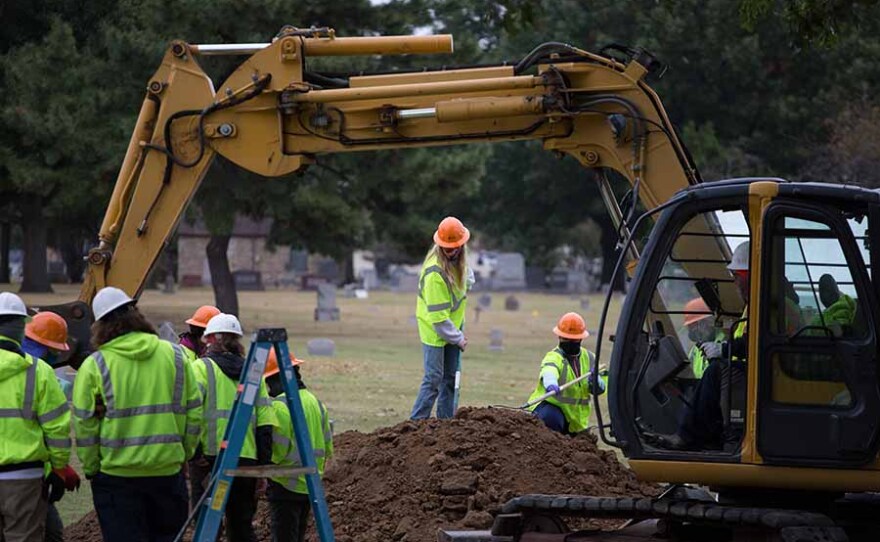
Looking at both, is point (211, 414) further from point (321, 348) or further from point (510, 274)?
Answer: point (510, 274)

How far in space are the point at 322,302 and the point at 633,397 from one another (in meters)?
37.0

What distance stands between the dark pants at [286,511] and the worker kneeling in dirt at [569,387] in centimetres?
370

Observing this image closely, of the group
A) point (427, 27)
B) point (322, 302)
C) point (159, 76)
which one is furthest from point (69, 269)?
point (159, 76)

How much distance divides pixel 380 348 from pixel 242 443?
81.1 ft

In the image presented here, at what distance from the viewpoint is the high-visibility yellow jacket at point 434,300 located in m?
13.8

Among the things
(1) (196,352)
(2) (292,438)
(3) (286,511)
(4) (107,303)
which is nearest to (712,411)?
(2) (292,438)

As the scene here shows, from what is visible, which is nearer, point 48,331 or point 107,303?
point 107,303

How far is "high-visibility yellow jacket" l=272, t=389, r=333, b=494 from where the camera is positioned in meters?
9.70

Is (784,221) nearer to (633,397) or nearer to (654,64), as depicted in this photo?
(633,397)

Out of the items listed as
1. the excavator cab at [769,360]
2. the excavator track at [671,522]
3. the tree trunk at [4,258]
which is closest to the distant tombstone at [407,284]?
the tree trunk at [4,258]

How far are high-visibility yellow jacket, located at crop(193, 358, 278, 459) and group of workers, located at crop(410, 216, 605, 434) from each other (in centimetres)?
391

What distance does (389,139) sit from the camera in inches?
480

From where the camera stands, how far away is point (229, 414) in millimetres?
9500

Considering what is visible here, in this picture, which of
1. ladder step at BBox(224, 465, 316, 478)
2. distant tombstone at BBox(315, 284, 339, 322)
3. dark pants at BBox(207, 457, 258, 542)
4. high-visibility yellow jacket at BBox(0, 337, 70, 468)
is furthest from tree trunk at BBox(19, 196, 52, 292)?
ladder step at BBox(224, 465, 316, 478)
